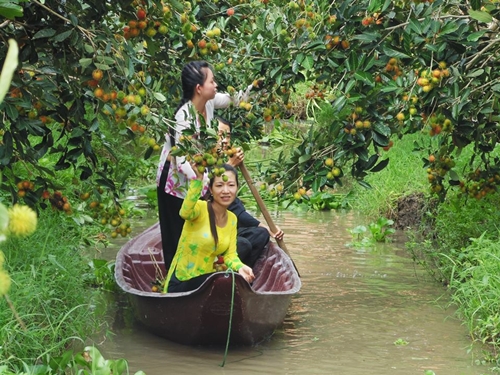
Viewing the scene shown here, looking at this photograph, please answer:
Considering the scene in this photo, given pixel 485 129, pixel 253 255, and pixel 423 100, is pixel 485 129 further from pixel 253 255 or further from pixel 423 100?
pixel 253 255

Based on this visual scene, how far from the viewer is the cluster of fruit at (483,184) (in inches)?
233

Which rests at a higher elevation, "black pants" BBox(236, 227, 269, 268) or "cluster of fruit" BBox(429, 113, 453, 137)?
"cluster of fruit" BBox(429, 113, 453, 137)

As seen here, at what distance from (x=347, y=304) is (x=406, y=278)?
1.12 metres

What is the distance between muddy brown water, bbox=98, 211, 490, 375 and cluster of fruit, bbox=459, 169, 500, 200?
31.7 inches

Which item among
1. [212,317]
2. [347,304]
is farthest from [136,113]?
[347,304]

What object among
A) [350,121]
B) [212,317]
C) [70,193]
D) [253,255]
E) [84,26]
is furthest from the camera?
[70,193]

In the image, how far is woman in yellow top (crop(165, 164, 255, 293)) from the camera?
16.7ft

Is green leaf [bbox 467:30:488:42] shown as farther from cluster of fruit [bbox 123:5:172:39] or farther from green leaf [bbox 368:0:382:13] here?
cluster of fruit [bbox 123:5:172:39]

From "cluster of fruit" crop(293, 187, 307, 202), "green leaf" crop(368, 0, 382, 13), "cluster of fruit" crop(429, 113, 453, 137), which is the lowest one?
"cluster of fruit" crop(293, 187, 307, 202)

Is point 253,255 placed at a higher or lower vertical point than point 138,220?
higher

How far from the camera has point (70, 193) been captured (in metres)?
7.07

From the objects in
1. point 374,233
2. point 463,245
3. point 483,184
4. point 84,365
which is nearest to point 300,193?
point 483,184

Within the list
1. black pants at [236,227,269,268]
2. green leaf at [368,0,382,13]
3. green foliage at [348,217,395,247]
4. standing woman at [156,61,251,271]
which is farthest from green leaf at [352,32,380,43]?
green foliage at [348,217,395,247]

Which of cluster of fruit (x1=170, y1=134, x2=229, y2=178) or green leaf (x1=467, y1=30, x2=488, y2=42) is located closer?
cluster of fruit (x1=170, y1=134, x2=229, y2=178)
